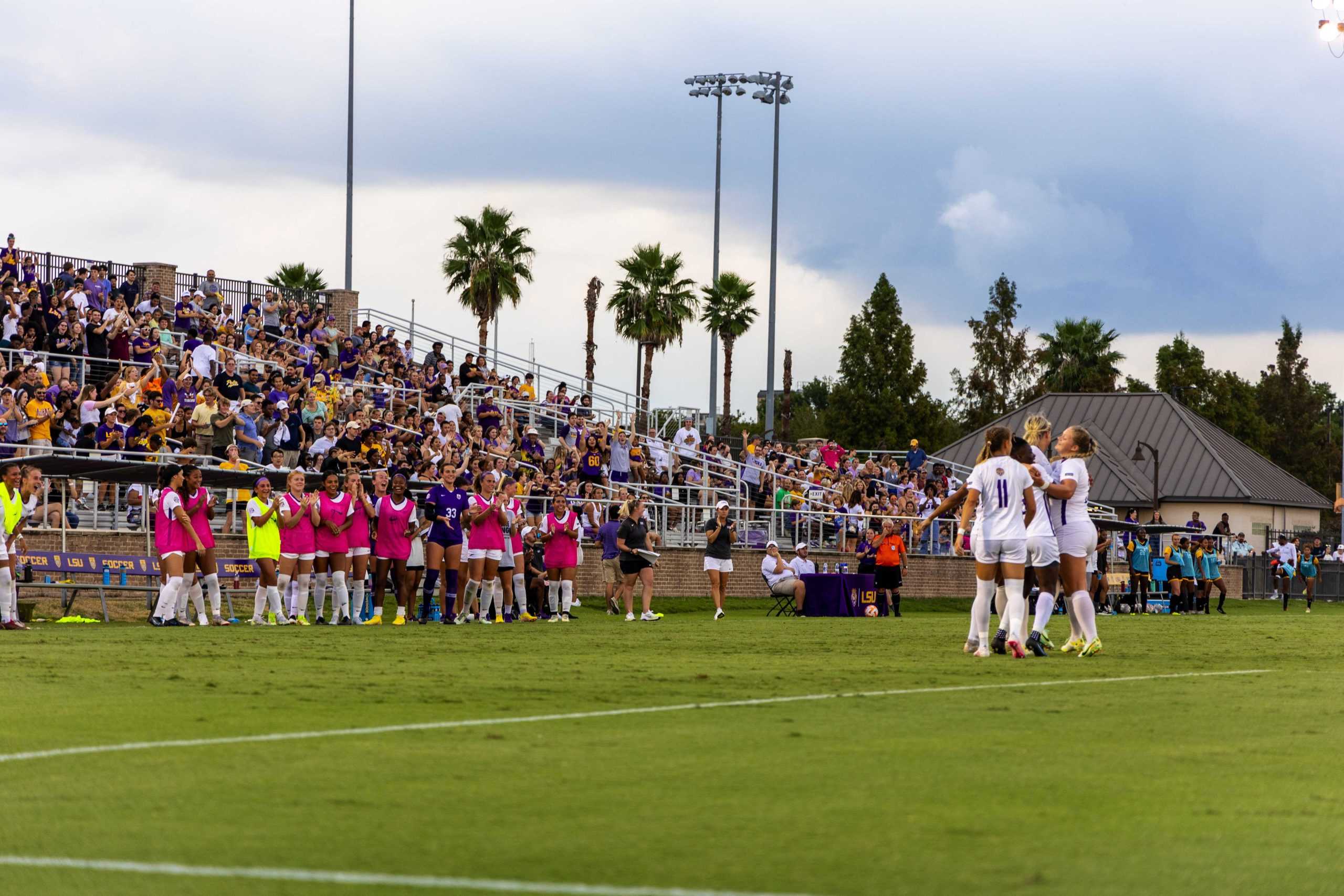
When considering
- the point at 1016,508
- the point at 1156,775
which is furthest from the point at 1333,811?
the point at 1016,508

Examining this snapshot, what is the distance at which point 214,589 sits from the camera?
22.2 meters

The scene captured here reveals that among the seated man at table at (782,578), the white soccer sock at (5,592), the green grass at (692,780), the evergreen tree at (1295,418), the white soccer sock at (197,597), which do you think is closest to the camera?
the green grass at (692,780)

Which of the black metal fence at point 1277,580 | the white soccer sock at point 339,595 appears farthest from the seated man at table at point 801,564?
the black metal fence at point 1277,580

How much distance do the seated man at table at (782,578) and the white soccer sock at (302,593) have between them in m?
10.9

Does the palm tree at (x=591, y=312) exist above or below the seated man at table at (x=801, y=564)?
above

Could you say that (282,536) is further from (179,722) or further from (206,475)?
(179,722)

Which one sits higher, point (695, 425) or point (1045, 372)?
point (1045, 372)

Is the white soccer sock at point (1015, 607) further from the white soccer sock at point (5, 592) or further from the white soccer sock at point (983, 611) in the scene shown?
the white soccer sock at point (5, 592)

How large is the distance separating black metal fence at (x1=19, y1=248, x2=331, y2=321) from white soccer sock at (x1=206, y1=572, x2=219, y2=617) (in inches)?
703

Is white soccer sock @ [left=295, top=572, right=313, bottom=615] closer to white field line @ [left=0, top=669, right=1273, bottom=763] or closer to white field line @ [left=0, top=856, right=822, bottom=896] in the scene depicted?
white field line @ [left=0, top=669, right=1273, bottom=763]

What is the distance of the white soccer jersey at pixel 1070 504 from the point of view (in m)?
16.0

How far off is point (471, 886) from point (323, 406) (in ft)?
88.9

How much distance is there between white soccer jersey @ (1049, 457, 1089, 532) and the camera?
16.0 m

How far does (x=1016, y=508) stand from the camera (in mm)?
15305
